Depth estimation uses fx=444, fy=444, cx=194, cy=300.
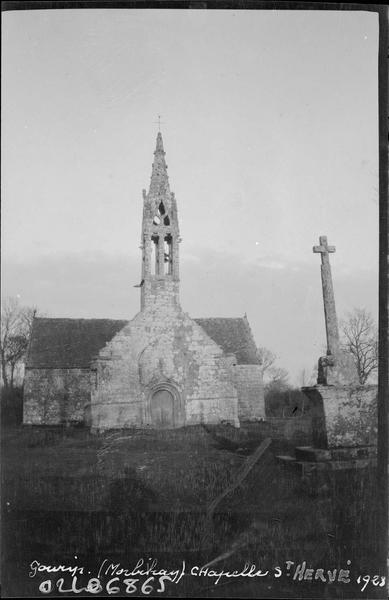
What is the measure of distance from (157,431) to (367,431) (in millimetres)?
11230

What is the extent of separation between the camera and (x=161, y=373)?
65.1ft

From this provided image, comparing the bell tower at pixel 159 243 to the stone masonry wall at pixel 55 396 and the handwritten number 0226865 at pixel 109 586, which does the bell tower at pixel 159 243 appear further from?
the handwritten number 0226865 at pixel 109 586

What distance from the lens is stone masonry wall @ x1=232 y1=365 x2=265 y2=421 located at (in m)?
29.9

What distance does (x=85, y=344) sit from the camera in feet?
102

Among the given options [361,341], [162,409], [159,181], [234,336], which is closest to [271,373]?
[234,336]

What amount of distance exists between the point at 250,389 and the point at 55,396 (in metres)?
13.0

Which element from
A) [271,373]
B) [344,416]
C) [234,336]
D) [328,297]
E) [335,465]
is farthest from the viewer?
[234,336]

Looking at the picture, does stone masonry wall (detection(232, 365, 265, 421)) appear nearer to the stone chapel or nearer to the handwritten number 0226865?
the stone chapel

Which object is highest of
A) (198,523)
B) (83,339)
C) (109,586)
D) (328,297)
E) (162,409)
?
(328,297)

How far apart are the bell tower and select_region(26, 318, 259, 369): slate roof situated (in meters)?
8.86

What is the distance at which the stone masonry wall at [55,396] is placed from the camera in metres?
28.2

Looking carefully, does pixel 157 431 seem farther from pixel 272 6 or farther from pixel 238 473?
pixel 272 6

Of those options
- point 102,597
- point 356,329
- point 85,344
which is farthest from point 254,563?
point 85,344
